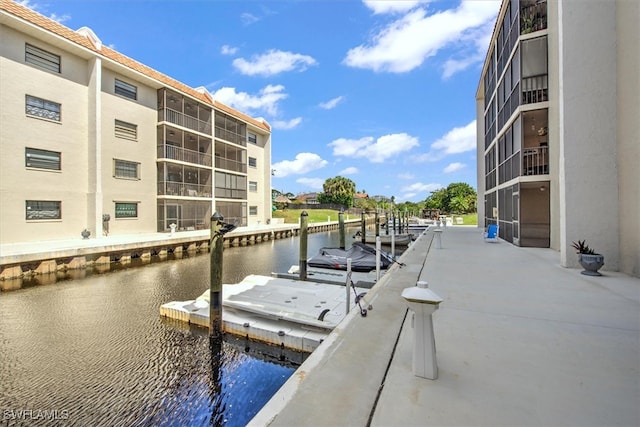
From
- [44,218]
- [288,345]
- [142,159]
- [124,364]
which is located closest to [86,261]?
[44,218]

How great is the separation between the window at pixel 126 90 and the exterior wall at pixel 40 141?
178 centimetres

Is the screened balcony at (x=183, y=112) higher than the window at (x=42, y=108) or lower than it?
higher

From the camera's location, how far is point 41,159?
15211 mm

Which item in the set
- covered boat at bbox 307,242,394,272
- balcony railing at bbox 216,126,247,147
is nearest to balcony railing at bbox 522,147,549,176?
covered boat at bbox 307,242,394,272

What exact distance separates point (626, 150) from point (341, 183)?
55.4 m

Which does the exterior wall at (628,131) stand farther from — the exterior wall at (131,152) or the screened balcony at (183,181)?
the screened balcony at (183,181)

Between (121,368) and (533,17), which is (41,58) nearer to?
(121,368)

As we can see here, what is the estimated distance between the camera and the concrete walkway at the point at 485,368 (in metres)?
2.18

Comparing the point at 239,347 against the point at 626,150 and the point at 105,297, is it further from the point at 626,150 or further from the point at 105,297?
the point at 626,150

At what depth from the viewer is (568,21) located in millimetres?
7484

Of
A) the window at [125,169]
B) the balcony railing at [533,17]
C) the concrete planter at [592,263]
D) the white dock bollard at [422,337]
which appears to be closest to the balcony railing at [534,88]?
the balcony railing at [533,17]

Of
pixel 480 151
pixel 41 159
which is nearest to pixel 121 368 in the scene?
pixel 41 159

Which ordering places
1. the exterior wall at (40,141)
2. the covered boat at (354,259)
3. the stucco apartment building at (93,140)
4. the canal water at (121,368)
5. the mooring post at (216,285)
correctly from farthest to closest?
the stucco apartment building at (93,140)
the exterior wall at (40,141)
the covered boat at (354,259)
the mooring post at (216,285)
the canal water at (121,368)

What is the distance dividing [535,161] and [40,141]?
76.2 feet
